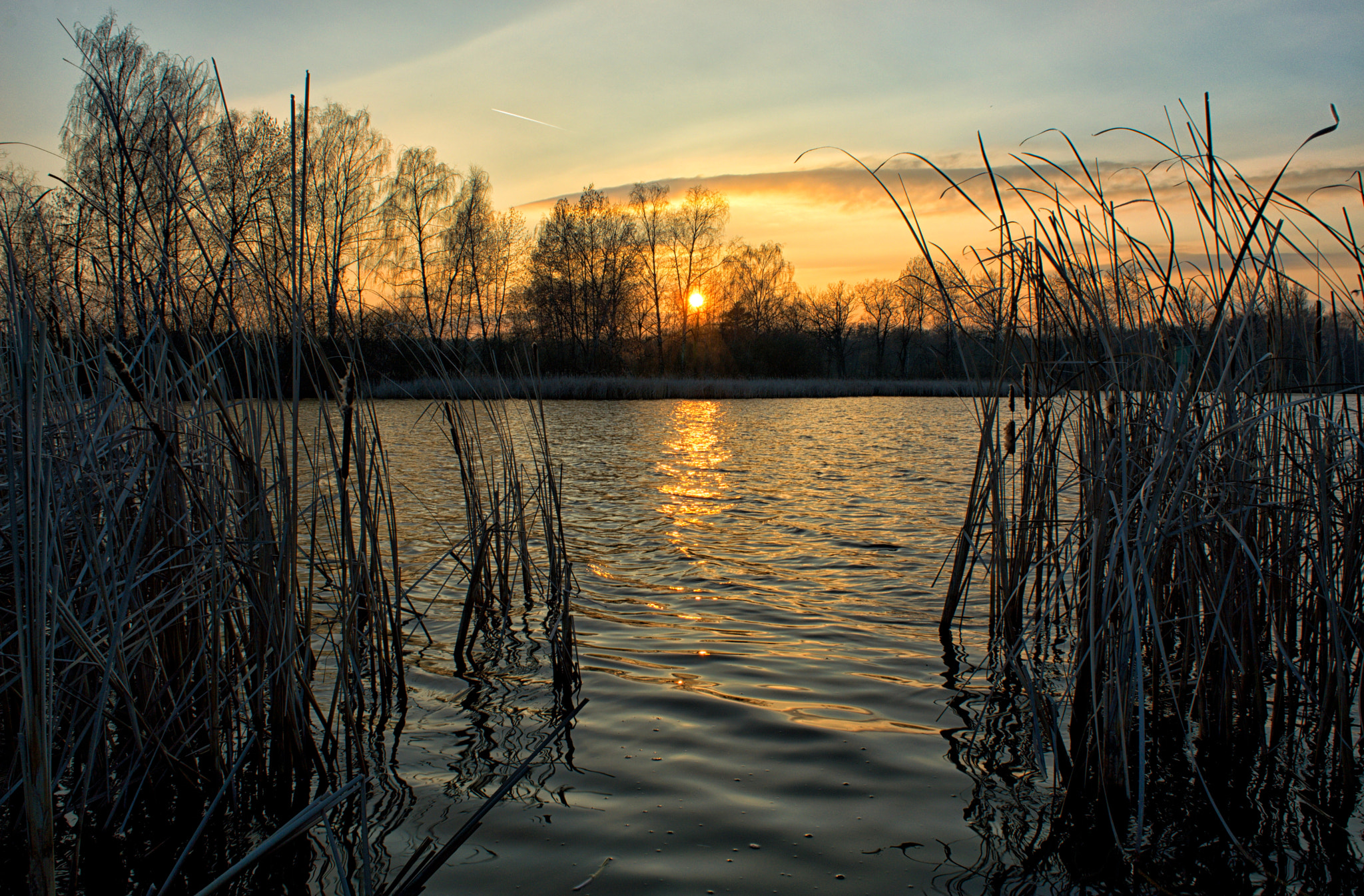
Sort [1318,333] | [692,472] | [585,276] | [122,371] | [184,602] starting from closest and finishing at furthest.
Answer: [122,371] < [184,602] < [1318,333] < [692,472] < [585,276]

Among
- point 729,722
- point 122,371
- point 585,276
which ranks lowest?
point 729,722

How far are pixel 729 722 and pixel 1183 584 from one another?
1457 mm

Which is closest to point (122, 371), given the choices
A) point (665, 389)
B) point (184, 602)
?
point (184, 602)

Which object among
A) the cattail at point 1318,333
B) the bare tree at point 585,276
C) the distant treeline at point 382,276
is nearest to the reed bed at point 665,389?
the distant treeline at point 382,276

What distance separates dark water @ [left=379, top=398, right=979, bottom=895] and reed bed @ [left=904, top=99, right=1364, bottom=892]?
22 cm

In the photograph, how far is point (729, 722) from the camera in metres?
2.70

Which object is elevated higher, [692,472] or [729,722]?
[692,472]

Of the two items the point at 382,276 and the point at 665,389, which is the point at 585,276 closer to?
the point at 665,389

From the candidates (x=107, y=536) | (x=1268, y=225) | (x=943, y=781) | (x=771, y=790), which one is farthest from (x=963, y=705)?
(x=107, y=536)

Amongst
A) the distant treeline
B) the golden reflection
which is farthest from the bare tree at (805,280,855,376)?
the golden reflection

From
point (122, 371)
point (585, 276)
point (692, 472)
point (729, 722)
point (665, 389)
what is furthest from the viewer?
point (585, 276)

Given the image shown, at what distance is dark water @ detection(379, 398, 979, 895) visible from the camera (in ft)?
6.39

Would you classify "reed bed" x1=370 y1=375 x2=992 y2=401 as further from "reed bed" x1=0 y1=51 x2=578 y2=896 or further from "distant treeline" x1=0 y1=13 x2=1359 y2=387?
"reed bed" x1=0 y1=51 x2=578 y2=896

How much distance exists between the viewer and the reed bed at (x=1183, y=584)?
1.88 metres
